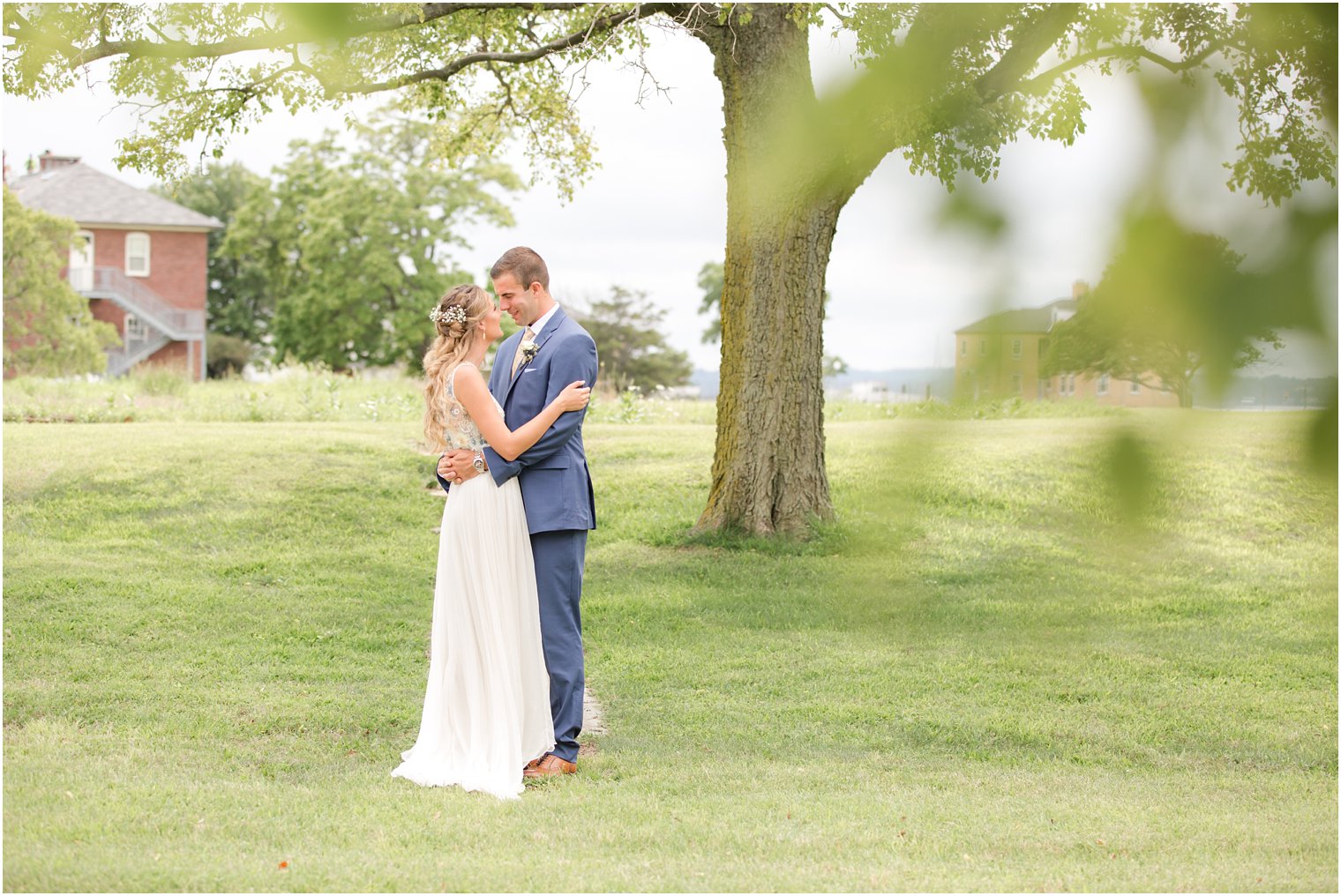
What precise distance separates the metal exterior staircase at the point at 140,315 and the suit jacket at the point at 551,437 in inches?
1269

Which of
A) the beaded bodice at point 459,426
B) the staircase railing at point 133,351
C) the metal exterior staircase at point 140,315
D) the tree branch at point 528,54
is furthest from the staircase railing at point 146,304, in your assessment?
the beaded bodice at point 459,426

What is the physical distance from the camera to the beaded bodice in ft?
15.6

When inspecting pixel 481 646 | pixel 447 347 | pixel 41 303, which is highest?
pixel 41 303

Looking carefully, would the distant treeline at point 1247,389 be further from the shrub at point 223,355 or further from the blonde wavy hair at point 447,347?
the shrub at point 223,355

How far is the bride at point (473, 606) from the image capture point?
479 cm

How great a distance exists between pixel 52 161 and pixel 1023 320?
43.7 metres

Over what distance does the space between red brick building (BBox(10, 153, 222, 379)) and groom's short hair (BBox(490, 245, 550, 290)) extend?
31345mm

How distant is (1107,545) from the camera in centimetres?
80

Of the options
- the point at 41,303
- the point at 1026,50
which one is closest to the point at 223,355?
the point at 41,303

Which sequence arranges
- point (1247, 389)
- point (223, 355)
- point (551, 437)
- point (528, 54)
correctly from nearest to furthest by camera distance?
point (1247, 389) < point (551, 437) < point (528, 54) < point (223, 355)

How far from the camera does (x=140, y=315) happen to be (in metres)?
34.8

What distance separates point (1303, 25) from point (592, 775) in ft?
15.4

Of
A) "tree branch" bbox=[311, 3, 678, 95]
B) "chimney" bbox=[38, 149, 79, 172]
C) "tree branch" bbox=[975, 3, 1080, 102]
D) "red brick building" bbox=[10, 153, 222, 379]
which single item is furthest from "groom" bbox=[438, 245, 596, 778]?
"chimney" bbox=[38, 149, 79, 172]

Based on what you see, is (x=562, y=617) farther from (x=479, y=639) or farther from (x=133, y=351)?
(x=133, y=351)
